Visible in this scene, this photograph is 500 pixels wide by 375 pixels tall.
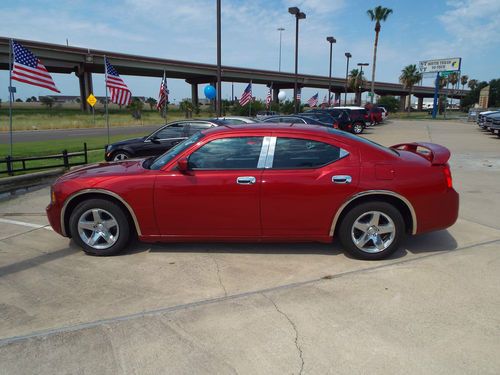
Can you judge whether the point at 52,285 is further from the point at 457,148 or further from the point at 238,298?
the point at 457,148

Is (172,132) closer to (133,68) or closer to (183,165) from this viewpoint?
(183,165)

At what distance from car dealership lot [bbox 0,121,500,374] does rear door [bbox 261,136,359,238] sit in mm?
426

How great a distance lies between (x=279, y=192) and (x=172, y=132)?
24.7ft

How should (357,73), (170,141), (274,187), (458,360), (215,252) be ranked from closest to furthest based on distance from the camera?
1. (458,360)
2. (274,187)
3. (215,252)
4. (170,141)
5. (357,73)

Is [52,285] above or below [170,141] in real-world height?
below

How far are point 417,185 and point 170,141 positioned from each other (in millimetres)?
7998

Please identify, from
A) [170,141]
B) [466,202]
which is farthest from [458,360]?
[170,141]

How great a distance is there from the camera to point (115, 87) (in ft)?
47.4

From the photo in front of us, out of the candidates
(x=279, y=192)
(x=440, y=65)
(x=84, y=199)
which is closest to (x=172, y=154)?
(x=84, y=199)

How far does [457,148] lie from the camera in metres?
15.4

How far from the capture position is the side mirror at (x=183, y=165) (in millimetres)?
4195

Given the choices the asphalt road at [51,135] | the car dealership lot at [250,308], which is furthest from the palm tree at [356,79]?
the car dealership lot at [250,308]

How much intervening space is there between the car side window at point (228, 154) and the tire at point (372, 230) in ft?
4.07

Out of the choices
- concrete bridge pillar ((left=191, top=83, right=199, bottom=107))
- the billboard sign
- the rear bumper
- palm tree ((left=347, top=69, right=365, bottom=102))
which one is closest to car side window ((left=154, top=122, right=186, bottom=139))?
the rear bumper
